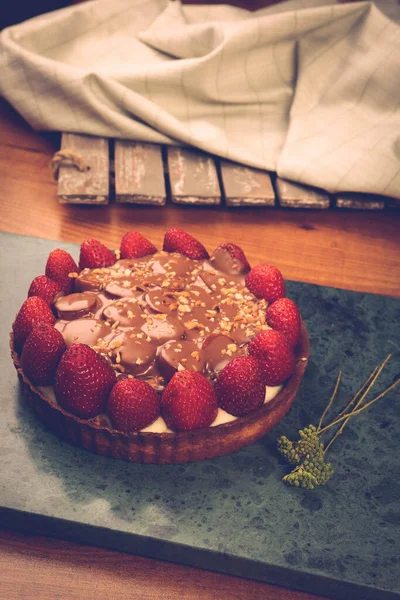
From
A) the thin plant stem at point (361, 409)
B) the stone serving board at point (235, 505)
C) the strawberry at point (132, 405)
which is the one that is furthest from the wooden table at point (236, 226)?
the strawberry at point (132, 405)

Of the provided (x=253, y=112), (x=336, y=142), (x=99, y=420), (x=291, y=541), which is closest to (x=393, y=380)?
(x=291, y=541)

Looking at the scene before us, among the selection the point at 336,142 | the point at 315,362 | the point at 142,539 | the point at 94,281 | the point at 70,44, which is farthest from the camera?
the point at 70,44

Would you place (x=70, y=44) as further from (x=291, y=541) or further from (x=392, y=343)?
(x=291, y=541)

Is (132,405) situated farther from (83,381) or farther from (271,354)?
(271,354)

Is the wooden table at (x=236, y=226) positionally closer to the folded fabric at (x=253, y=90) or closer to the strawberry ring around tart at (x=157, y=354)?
the folded fabric at (x=253, y=90)

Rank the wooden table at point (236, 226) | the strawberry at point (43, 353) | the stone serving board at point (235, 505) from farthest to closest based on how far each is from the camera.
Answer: the wooden table at point (236, 226)
the strawberry at point (43, 353)
the stone serving board at point (235, 505)

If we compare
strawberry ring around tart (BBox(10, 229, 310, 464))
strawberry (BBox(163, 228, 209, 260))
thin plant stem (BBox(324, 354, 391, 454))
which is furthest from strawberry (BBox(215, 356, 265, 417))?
strawberry (BBox(163, 228, 209, 260))
